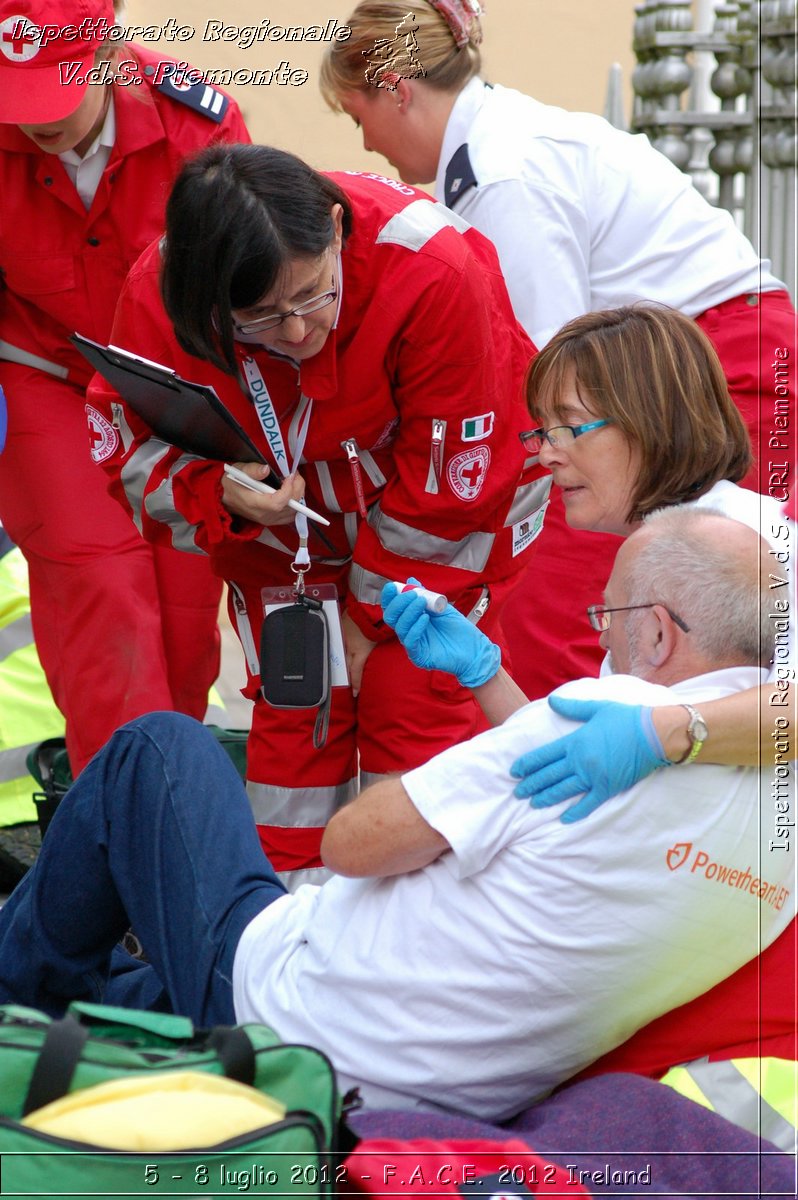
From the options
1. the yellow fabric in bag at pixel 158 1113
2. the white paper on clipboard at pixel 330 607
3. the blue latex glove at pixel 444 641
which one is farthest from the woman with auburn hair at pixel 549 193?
the yellow fabric in bag at pixel 158 1113

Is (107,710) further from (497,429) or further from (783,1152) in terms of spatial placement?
(783,1152)

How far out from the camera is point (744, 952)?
177cm

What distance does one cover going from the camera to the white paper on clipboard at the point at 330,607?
2.72 m

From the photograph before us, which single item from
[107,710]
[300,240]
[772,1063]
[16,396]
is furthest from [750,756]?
[16,396]

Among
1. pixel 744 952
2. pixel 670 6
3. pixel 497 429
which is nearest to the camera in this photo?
pixel 744 952

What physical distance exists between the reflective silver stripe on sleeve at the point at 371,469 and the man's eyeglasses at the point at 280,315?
36 centimetres

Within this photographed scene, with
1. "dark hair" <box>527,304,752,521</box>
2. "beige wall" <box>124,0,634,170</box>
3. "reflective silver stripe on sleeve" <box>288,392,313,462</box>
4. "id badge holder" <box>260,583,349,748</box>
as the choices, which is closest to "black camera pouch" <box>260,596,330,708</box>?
"id badge holder" <box>260,583,349,748</box>

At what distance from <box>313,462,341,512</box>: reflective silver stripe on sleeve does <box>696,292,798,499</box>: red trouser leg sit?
838mm

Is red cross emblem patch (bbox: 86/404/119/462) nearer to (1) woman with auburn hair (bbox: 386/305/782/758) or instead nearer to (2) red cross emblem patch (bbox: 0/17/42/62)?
(2) red cross emblem patch (bbox: 0/17/42/62)

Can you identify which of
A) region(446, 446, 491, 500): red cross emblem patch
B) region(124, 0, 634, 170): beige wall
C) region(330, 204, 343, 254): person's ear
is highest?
region(124, 0, 634, 170): beige wall

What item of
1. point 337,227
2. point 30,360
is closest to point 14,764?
point 30,360

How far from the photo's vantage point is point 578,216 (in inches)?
116

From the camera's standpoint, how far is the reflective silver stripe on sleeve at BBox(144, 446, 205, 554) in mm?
2559

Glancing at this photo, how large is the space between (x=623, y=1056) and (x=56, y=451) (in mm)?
1790
